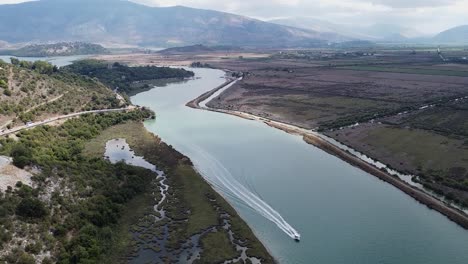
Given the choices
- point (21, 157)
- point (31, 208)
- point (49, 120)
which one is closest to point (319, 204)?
point (31, 208)

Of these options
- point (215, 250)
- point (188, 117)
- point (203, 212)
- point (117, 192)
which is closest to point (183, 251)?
point (215, 250)

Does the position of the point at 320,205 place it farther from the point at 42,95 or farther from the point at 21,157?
the point at 42,95

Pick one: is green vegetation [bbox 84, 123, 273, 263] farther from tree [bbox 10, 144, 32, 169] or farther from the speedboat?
tree [bbox 10, 144, 32, 169]

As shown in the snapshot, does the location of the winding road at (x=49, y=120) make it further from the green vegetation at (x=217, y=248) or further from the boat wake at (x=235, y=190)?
the green vegetation at (x=217, y=248)

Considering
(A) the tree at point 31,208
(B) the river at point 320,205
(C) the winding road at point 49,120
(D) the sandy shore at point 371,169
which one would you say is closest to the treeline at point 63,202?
(A) the tree at point 31,208

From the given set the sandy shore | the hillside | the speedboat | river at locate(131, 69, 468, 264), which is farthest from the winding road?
the speedboat
